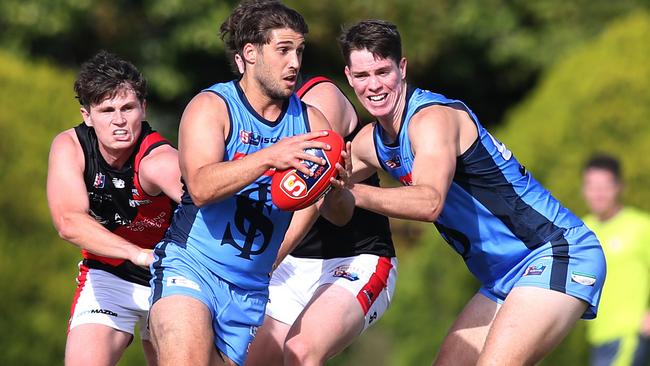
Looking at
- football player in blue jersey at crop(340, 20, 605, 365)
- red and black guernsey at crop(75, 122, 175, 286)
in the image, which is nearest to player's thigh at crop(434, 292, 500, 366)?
football player in blue jersey at crop(340, 20, 605, 365)

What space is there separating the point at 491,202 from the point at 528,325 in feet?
2.29

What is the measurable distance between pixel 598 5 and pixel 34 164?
8.87m

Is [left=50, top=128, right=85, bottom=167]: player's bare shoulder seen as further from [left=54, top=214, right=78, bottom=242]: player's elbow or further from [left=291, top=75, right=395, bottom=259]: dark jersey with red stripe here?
[left=291, top=75, right=395, bottom=259]: dark jersey with red stripe

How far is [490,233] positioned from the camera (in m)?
6.38

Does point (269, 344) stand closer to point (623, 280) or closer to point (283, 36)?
point (283, 36)

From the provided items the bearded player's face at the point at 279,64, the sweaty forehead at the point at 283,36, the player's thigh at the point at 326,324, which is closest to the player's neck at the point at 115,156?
the bearded player's face at the point at 279,64

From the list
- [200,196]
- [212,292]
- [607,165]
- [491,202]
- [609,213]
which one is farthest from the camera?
[609,213]

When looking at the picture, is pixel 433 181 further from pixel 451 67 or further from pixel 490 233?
pixel 451 67

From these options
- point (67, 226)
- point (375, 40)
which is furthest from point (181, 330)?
point (375, 40)

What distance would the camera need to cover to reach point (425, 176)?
582 cm

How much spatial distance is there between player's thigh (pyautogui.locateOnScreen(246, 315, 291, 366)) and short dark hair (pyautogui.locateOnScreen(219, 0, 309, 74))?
1.78m

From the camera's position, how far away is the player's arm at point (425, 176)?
5.73 meters

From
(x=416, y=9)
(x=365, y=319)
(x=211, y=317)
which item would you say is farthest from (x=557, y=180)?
(x=211, y=317)

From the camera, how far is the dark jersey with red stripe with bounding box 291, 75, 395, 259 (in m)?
6.96
